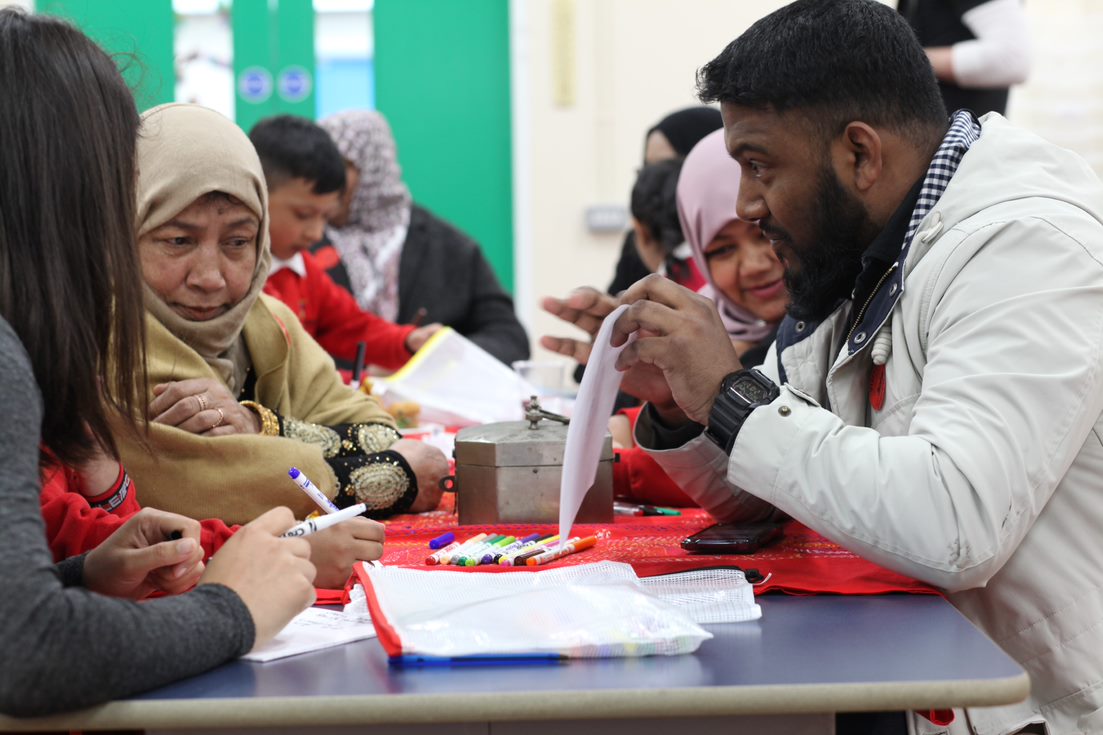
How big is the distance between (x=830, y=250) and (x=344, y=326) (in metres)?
2.23

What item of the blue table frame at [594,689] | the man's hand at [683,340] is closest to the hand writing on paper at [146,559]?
the blue table frame at [594,689]

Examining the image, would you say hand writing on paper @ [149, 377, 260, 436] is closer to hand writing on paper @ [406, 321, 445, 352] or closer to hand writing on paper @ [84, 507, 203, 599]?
Result: hand writing on paper @ [84, 507, 203, 599]

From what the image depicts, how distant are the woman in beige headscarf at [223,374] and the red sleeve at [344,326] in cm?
134

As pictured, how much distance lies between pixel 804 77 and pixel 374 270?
3.20 meters

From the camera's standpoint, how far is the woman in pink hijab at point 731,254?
273 centimetres

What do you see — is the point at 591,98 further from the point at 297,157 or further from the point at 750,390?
the point at 750,390

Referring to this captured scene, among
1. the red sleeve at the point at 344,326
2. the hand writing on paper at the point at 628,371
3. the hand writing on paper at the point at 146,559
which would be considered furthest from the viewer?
the red sleeve at the point at 344,326

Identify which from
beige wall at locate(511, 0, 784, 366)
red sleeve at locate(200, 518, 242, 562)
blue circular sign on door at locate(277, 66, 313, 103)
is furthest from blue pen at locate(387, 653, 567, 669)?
blue circular sign on door at locate(277, 66, 313, 103)

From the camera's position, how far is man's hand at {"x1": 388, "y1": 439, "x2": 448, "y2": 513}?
2197 mm

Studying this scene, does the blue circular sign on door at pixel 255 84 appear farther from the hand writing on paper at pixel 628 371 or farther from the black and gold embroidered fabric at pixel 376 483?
the hand writing on paper at pixel 628 371

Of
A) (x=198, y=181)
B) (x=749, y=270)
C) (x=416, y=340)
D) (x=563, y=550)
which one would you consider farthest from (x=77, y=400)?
(x=416, y=340)

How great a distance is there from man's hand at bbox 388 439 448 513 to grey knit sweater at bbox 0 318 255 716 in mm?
1030

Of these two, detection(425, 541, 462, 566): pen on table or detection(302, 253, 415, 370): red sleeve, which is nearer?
detection(425, 541, 462, 566): pen on table

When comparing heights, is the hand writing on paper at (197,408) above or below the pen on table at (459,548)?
above
